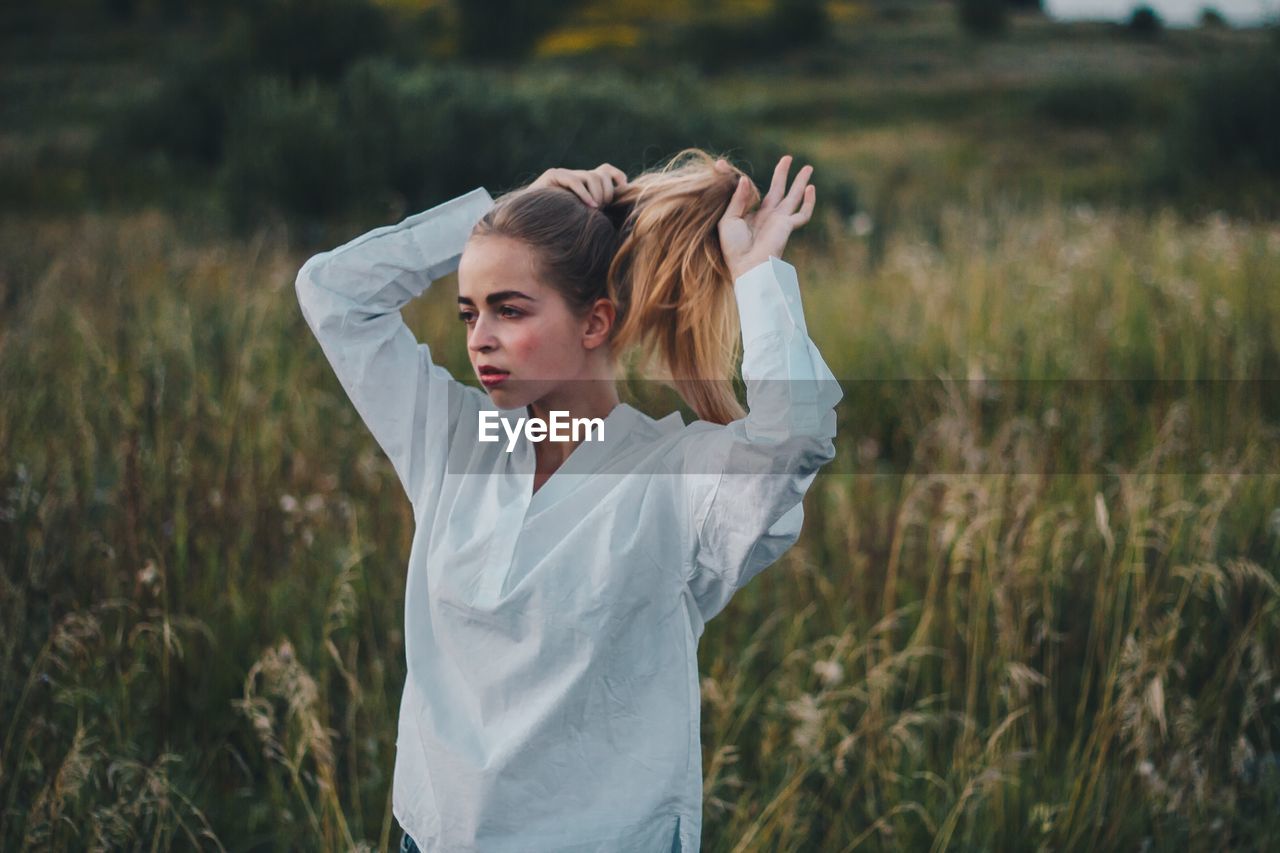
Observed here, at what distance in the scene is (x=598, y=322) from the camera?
1486mm

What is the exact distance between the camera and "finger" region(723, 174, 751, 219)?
1343 millimetres

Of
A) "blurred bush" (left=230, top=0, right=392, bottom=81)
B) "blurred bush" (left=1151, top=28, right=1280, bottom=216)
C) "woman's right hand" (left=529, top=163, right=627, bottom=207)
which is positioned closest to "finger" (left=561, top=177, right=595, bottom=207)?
"woman's right hand" (left=529, top=163, right=627, bottom=207)

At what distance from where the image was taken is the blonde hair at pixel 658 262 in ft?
4.55

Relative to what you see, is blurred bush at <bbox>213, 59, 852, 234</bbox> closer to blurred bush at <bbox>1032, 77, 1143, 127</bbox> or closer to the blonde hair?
the blonde hair

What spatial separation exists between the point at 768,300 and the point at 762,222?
0.46ft

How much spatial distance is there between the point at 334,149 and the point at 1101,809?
31.2 feet

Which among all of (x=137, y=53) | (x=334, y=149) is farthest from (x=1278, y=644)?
(x=137, y=53)

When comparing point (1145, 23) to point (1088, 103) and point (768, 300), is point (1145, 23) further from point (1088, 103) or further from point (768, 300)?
point (768, 300)

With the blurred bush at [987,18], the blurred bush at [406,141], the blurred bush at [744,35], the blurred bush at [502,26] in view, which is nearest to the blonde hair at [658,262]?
the blurred bush at [406,141]

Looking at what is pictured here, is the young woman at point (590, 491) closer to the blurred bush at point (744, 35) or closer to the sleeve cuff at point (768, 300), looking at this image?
the sleeve cuff at point (768, 300)

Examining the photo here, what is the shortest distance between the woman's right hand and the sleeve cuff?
32 cm

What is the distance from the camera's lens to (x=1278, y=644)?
2.61 m

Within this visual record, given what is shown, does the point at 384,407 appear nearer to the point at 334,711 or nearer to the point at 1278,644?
the point at 334,711

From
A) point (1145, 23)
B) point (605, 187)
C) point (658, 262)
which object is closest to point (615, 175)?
point (605, 187)
